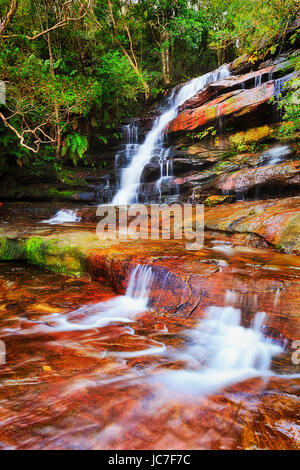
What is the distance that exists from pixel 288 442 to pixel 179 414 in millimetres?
676

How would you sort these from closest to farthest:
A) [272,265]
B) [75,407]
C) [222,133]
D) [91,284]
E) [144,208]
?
[75,407] < [272,265] < [91,284] < [144,208] < [222,133]

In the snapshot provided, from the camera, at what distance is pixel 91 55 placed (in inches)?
457

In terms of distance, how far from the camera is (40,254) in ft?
15.6

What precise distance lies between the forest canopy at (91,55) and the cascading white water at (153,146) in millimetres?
1843

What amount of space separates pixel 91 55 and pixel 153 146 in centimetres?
543

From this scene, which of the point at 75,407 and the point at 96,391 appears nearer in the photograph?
the point at 75,407

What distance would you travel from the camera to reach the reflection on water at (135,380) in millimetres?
1437

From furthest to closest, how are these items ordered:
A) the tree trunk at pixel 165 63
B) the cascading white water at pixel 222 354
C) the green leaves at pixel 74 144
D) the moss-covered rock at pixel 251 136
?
the tree trunk at pixel 165 63
the green leaves at pixel 74 144
the moss-covered rock at pixel 251 136
the cascading white water at pixel 222 354

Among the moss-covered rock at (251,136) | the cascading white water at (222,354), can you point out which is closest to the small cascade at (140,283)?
the cascading white water at (222,354)

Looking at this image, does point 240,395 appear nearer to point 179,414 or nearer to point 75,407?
point 179,414

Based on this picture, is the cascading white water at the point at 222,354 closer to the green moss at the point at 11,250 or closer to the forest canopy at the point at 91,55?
the green moss at the point at 11,250

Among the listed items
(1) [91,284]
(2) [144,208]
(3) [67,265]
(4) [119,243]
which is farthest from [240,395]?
(2) [144,208]

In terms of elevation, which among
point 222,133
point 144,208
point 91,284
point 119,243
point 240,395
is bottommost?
point 240,395

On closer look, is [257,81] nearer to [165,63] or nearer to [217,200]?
[217,200]
